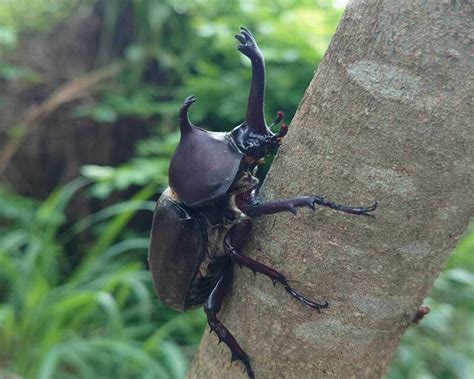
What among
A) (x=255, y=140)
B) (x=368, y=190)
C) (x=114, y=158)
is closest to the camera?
(x=368, y=190)

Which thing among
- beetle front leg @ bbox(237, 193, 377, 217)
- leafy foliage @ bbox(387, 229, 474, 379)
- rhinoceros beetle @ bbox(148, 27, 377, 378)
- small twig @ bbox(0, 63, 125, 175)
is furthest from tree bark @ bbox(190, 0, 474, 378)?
small twig @ bbox(0, 63, 125, 175)

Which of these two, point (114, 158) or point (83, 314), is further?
point (114, 158)

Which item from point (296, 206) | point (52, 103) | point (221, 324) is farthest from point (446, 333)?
point (52, 103)

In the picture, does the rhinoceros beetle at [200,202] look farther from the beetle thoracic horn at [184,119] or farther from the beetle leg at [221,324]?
the beetle leg at [221,324]

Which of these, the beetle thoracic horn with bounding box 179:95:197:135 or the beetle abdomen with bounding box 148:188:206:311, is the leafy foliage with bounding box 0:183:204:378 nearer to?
the beetle abdomen with bounding box 148:188:206:311

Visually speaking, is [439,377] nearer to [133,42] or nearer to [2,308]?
[2,308]

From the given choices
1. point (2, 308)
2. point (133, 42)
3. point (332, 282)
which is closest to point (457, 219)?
point (332, 282)

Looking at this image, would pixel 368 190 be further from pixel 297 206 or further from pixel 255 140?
pixel 255 140

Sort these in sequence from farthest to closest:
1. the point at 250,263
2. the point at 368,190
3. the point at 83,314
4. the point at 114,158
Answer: the point at 114,158
the point at 83,314
the point at 250,263
the point at 368,190
